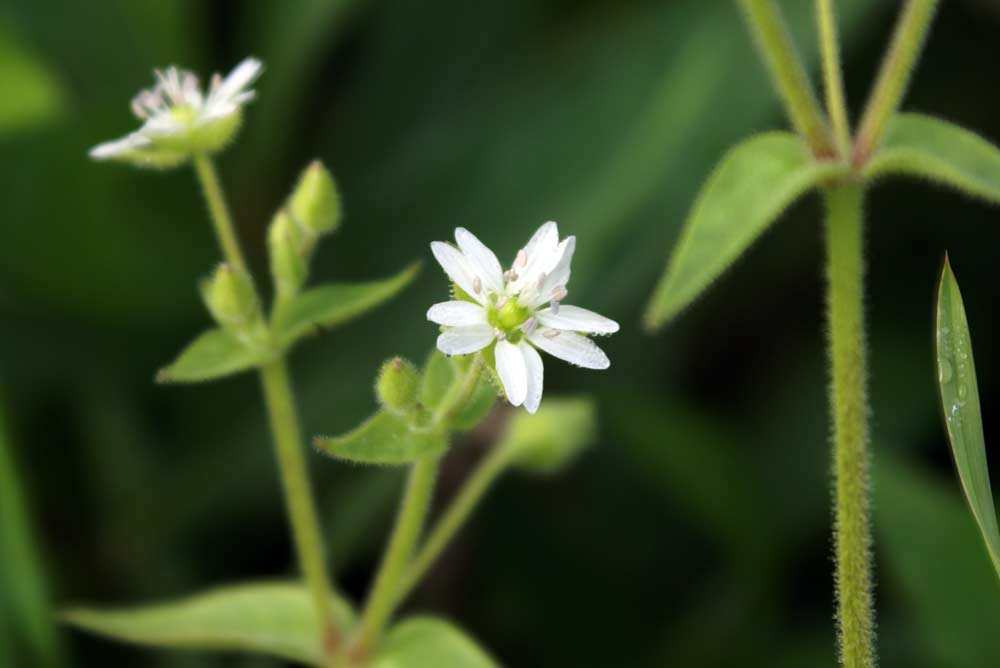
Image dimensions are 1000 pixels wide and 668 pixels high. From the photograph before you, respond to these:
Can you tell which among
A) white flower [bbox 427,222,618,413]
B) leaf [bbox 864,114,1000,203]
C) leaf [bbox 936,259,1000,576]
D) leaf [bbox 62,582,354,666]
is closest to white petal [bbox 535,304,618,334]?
white flower [bbox 427,222,618,413]

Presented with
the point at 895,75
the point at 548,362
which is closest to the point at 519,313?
the point at 895,75

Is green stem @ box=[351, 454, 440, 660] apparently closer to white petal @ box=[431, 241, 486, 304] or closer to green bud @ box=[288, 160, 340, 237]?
white petal @ box=[431, 241, 486, 304]

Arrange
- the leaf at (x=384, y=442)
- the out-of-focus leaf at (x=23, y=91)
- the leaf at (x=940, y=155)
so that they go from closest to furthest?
the leaf at (x=384, y=442) → the leaf at (x=940, y=155) → the out-of-focus leaf at (x=23, y=91)

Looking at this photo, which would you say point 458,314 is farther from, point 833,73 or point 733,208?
point 833,73

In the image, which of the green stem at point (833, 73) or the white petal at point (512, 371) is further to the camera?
the green stem at point (833, 73)

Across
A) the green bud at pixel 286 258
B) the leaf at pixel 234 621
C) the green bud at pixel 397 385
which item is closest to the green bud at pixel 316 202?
the green bud at pixel 286 258

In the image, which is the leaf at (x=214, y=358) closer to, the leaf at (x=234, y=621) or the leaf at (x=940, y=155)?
the leaf at (x=234, y=621)
